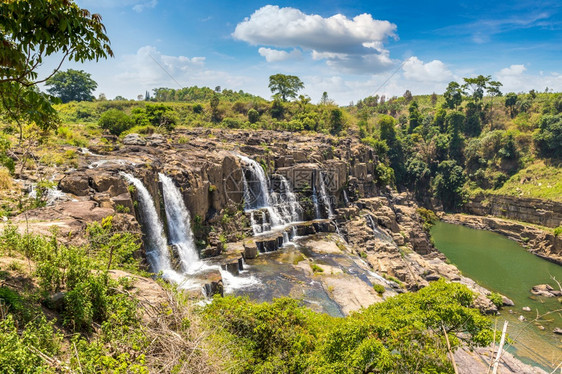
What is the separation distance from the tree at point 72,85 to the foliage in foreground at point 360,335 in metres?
64.9

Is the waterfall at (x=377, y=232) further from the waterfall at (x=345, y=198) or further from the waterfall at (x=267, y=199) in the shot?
the waterfall at (x=267, y=199)

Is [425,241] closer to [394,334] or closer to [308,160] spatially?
[308,160]

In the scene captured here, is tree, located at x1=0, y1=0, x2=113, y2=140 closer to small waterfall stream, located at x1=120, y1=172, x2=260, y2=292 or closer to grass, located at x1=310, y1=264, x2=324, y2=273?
small waterfall stream, located at x1=120, y1=172, x2=260, y2=292

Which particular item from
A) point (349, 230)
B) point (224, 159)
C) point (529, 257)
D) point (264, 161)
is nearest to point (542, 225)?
point (529, 257)

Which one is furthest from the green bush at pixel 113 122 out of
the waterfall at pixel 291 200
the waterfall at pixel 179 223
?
the waterfall at pixel 291 200

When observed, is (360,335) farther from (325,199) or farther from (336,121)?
(336,121)

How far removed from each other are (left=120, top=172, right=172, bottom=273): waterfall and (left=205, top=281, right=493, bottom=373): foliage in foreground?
8.33 m

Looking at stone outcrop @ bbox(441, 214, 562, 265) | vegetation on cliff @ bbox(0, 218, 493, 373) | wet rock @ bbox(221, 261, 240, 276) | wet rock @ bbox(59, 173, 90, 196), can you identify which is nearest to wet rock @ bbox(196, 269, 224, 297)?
wet rock @ bbox(221, 261, 240, 276)

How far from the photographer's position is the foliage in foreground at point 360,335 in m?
6.93

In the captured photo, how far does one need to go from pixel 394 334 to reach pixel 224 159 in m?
20.5

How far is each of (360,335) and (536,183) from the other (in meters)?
51.3

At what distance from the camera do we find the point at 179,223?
20.2 metres

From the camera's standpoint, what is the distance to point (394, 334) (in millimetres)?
7352

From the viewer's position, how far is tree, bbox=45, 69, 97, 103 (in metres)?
57.6
